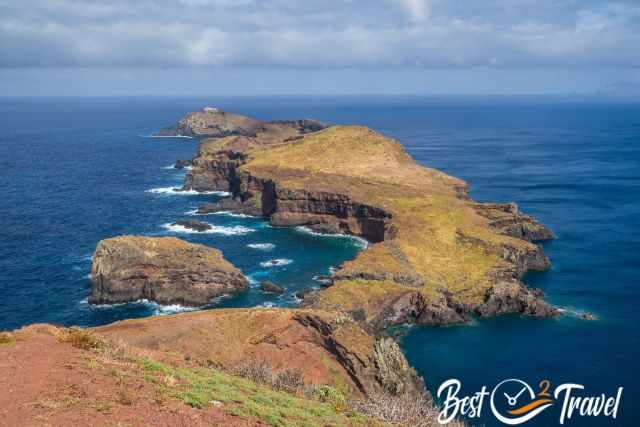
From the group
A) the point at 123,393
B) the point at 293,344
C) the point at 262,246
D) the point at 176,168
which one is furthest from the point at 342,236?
the point at 176,168

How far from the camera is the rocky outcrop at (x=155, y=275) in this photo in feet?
253

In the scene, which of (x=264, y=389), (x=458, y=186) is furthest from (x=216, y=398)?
(x=458, y=186)

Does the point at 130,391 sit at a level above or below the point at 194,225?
above

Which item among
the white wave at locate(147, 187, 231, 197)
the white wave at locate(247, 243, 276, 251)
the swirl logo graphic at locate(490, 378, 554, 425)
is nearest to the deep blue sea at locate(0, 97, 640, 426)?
the white wave at locate(247, 243, 276, 251)

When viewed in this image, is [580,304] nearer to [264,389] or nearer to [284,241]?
[284,241]

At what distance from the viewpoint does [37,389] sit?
901 inches

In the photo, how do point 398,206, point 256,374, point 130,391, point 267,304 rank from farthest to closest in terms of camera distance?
point 398,206
point 267,304
point 256,374
point 130,391

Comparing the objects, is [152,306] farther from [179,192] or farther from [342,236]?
[179,192]

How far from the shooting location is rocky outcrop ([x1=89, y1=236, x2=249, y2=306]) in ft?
253

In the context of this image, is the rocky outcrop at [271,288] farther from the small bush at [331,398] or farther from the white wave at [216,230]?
the small bush at [331,398]

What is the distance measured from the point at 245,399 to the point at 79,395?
7.49 m

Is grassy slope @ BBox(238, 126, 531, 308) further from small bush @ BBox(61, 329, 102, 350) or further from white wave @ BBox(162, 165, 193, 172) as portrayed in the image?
small bush @ BBox(61, 329, 102, 350)

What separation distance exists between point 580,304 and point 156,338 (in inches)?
2285

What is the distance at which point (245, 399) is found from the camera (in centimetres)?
2639
